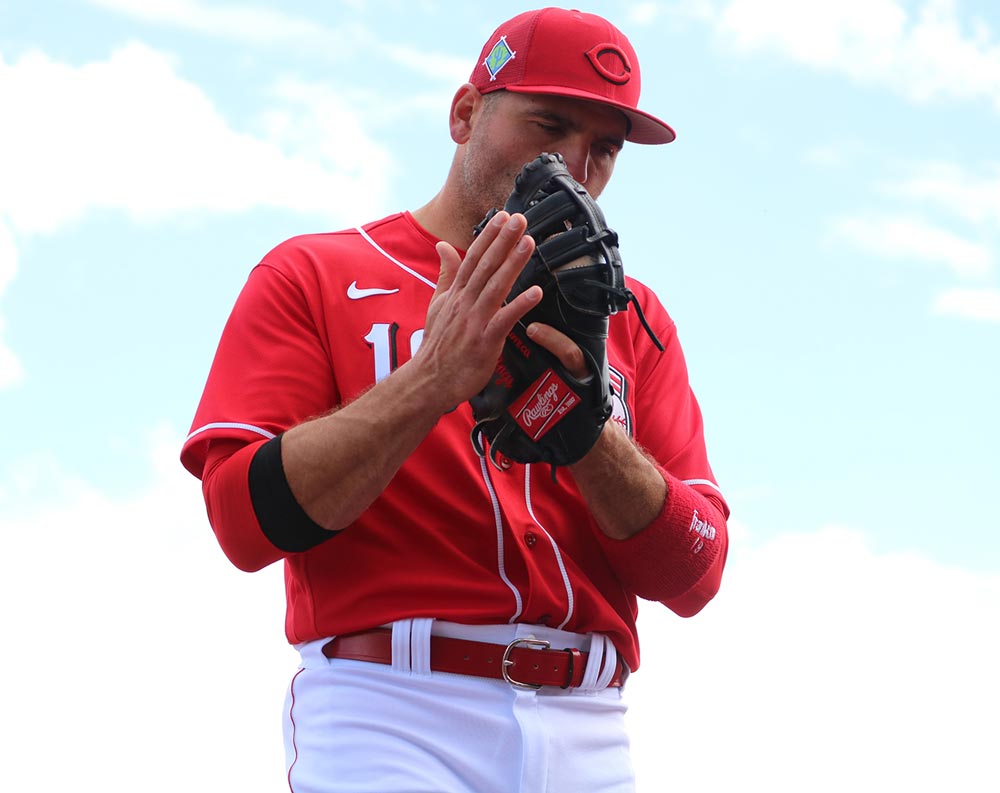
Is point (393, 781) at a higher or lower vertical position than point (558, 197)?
lower

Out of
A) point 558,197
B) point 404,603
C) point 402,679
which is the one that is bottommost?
point 402,679

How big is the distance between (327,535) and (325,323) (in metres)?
0.75

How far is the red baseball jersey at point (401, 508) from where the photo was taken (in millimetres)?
3402

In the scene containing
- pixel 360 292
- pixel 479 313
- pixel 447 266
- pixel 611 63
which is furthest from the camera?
pixel 611 63

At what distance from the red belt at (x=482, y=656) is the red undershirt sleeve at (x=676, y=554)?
0.37m

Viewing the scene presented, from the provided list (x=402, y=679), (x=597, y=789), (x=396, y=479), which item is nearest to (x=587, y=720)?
(x=597, y=789)

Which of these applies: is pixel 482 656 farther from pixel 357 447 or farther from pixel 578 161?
pixel 578 161

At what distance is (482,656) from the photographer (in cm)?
336

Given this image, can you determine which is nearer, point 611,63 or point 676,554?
point 676,554

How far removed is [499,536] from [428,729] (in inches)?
22.4

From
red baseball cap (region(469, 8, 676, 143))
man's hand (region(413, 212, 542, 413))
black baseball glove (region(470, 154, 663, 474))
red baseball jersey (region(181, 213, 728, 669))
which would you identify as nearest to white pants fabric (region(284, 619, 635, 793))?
red baseball jersey (region(181, 213, 728, 669))

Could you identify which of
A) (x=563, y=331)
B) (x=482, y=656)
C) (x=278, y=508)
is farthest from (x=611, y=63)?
(x=482, y=656)

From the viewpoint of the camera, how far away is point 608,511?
3500 millimetres

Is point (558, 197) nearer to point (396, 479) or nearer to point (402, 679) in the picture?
point (396, 479)
